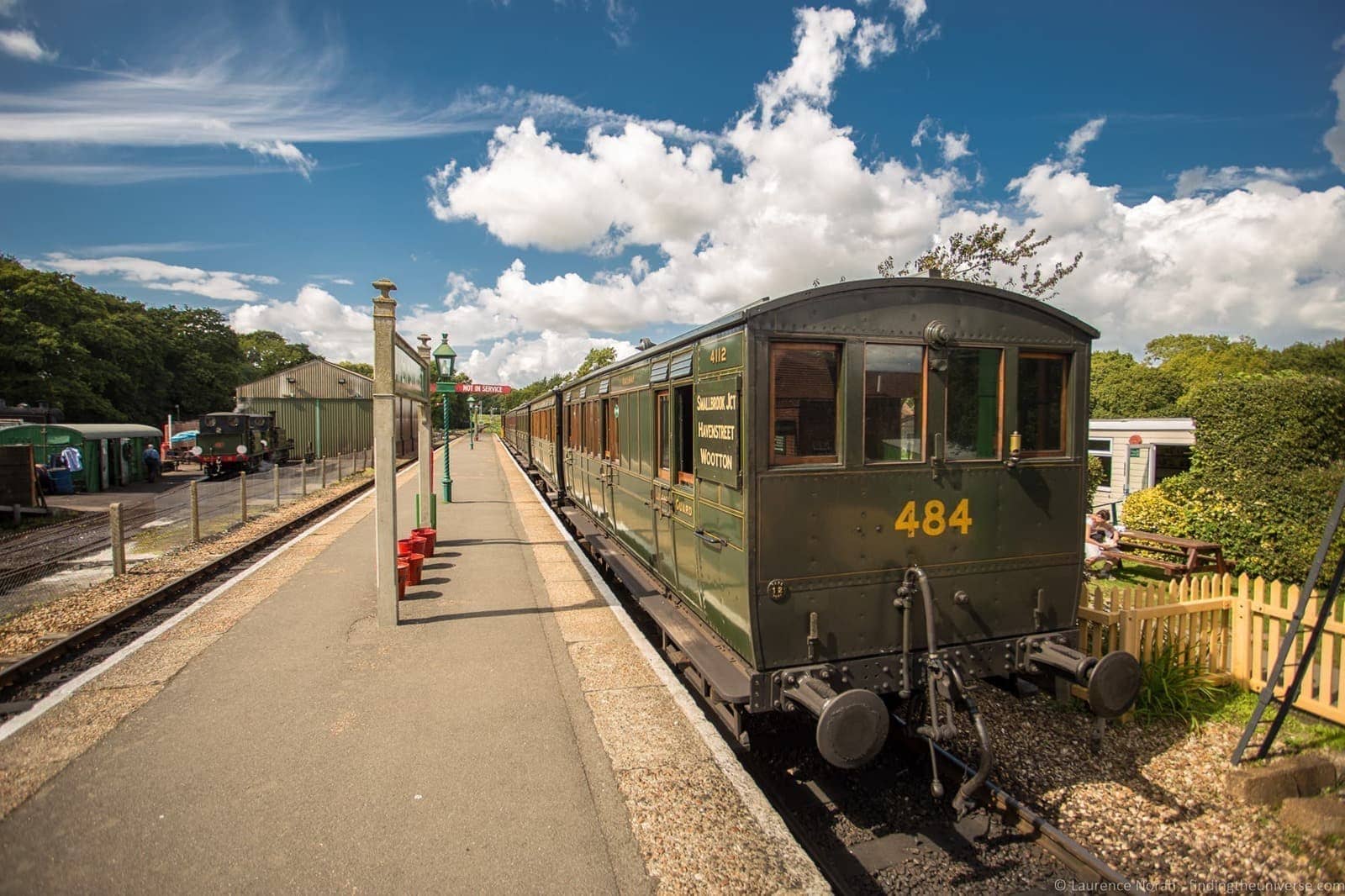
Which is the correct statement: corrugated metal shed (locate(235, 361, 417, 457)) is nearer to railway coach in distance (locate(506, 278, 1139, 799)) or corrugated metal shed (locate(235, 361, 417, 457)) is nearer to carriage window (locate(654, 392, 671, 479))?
carriage window (locate(654, 392, 671, 479))

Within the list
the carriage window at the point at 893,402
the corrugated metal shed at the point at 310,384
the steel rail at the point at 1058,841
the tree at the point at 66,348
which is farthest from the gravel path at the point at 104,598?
the tree at the point at 66,348

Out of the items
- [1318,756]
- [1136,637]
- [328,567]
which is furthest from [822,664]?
[328,567]

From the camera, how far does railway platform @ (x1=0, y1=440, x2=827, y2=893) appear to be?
334 cm

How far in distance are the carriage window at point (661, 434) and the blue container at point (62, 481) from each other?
21.1m

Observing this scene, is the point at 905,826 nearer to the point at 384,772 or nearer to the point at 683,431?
Answer: the point at 683,431

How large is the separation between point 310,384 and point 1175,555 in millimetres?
41232

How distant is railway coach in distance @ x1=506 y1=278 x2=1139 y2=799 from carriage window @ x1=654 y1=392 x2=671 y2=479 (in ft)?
3.35

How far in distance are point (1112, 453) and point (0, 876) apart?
1811 cm

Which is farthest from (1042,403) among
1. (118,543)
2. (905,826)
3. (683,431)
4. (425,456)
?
(118,543)

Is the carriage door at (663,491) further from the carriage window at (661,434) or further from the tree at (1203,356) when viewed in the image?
the tree at (1203,356)

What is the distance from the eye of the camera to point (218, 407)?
185 ft

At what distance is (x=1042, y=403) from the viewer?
4605 millimetres

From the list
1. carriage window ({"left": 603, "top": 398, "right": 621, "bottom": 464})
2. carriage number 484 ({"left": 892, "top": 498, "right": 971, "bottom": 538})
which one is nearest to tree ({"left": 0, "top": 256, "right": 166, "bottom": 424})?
carriage window ({"left": 603, "top": 398, "right": 621, "bottom": 464})

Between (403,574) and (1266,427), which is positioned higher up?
(1266,427)
